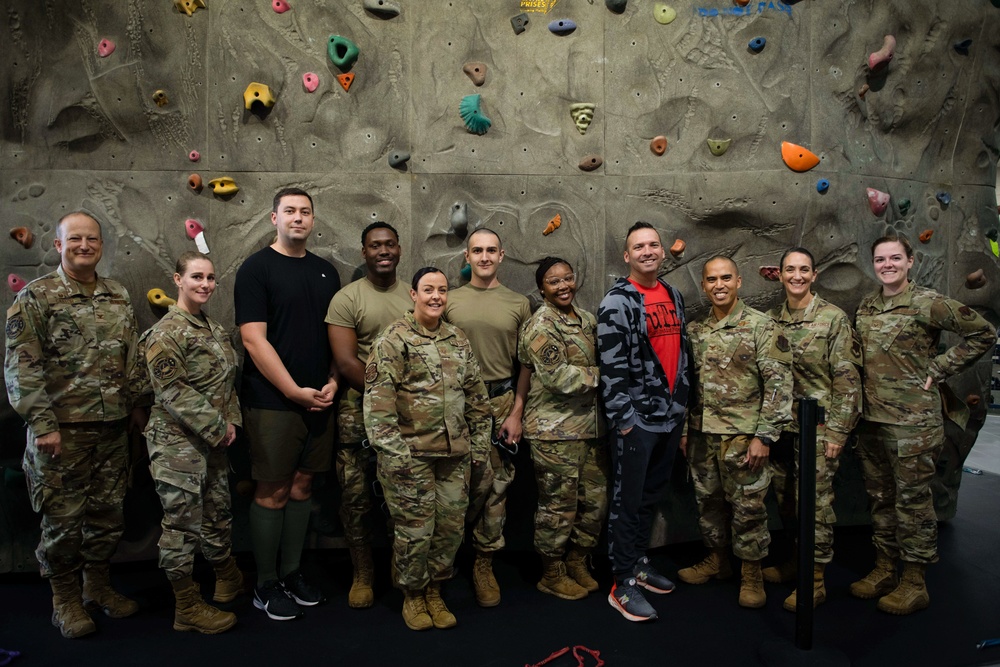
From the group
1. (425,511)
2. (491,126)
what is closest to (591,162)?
(491,126)

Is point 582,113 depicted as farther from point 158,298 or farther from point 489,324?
point 158,298

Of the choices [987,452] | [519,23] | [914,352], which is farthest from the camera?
[987,452]

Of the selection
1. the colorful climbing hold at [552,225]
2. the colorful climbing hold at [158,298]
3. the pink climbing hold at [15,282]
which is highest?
the colorful climbing hold at [552,225]

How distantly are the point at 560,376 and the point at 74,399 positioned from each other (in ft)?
6.60

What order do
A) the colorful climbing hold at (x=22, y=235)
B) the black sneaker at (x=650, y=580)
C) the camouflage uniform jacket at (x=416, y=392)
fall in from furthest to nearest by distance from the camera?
the colorful climbing hold at (x=22, y=235), the black sneaker at (x=650, y=580), the camouflage uniform jacket at (x=416, y=392)

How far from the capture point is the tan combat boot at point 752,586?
2.79 meters

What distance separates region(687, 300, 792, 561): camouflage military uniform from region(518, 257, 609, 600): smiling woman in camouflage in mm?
514

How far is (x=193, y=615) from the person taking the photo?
2631 mm

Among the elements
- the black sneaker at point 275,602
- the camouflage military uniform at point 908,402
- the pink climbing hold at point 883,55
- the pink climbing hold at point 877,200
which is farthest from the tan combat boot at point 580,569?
the pink climbing hold at point 883,55

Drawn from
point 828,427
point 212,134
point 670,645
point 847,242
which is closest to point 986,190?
point 847,242

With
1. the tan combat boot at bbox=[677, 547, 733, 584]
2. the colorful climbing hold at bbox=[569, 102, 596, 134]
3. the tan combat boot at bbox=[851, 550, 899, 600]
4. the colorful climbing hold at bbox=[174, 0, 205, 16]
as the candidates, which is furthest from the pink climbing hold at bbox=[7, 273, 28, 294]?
the tan combat boot at bbox=[851, 550, 899, 600]

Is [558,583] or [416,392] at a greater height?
[416,392]

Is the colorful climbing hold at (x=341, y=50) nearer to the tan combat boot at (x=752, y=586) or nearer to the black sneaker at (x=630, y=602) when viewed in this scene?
the black sneaker at (x=630, y=602)

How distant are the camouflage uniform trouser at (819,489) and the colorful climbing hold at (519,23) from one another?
2.42m
